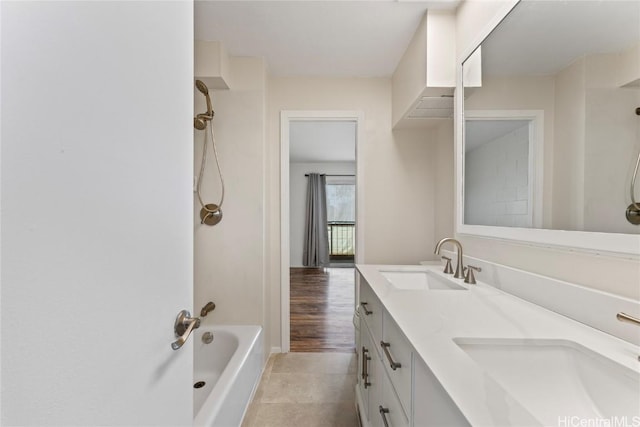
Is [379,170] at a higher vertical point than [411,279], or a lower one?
higher

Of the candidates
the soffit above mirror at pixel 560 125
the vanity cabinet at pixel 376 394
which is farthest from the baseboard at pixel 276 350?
the soffit above mirror at pixel 560 125

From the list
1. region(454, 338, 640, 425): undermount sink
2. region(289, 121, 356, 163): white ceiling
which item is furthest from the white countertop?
region(289, 121, 356, 163): white ceiling

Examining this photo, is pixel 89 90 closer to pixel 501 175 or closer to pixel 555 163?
pixel 555 163

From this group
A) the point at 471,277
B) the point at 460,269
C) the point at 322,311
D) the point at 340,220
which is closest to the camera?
the point at 471,277

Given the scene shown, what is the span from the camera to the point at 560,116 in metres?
0.94

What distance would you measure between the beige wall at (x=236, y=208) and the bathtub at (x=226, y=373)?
21 centimetres

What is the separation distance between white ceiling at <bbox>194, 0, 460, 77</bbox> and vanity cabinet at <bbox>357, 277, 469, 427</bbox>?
1.64m

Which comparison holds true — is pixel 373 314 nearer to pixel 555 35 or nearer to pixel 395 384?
pixel 395 384

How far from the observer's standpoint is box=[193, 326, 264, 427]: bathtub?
1276mm

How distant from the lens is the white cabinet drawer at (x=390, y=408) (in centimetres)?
83

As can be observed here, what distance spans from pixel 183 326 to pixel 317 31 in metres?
1.92

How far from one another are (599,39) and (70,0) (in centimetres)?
124

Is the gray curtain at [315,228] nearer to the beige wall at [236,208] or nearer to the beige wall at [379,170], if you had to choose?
the beige wall at [379,170]

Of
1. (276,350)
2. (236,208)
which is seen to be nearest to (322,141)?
(236,208)
